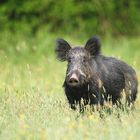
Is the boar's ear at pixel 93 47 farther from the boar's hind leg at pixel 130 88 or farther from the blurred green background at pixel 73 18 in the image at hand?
the blurred green background at pixel 73 18

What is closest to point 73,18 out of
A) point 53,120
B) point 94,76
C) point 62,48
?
point 62,48

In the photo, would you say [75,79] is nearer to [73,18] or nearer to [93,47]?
[93,47]

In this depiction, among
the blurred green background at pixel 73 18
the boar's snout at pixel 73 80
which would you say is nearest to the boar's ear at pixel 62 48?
the boar's snout at pixel 73 80

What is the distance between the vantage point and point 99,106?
9.75 meters

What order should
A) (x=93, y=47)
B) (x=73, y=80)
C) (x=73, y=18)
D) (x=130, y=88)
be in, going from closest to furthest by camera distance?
(x=73, y=80) < (x=93, y=47) < (x=130, y=88) < (x=73, y=18)

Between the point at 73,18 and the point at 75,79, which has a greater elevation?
the point at 73,18

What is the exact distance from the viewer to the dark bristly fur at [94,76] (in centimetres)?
1038

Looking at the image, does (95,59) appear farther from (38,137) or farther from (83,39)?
(83,39)

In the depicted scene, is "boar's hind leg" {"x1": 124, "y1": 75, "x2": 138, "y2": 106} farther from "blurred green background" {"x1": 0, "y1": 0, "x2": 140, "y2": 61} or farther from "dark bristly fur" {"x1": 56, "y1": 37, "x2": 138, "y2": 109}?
"blurred green background" {"x1": 0, "y1": 0, "x2": 140, "y2": 61}

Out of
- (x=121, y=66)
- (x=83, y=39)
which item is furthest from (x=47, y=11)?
(x=121, y=66)

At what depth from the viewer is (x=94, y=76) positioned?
10.6m

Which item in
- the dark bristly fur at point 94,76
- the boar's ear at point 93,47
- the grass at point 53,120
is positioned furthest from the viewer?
the boar's ear at point 93,47

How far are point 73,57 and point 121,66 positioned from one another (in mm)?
1327

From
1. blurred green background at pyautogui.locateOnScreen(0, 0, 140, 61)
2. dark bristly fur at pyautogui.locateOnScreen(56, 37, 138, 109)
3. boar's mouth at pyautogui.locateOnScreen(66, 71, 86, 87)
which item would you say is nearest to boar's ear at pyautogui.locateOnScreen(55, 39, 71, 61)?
dark bristly fur at pyautogui.locateOnScreen(56, 37, 138, 109)
